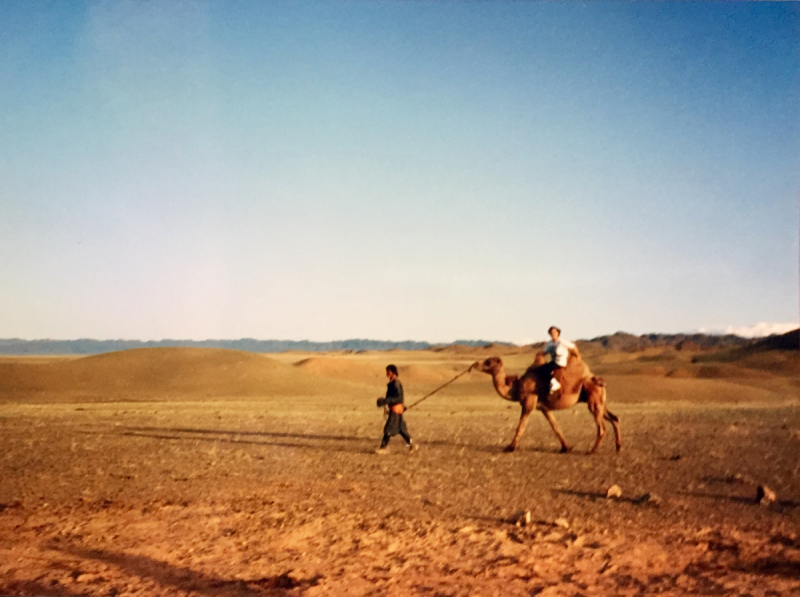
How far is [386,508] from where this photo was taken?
29.8 feet

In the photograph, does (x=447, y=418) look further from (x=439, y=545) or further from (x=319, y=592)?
(x=319, y=592)

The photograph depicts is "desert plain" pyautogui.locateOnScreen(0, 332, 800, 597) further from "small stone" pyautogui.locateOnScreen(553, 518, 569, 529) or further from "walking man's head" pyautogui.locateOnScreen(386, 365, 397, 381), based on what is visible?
"walking man's head" pyautogui.locateOnScreen(386, 365, 397, 381)

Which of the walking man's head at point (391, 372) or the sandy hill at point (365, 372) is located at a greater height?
the walking man's head at point (391, 372)

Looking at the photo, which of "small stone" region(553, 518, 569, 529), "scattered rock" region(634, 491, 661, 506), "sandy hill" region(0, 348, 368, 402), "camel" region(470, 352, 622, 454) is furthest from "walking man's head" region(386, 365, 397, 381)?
"sandy hill" region(0, 348, 368, 402)

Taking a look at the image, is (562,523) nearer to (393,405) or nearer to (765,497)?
(765,497)

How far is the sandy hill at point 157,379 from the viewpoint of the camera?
31891 millimetres

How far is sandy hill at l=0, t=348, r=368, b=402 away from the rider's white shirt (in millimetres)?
21404

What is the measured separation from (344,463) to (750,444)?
9367 mm

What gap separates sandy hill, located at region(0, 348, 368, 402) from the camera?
31.9 metres

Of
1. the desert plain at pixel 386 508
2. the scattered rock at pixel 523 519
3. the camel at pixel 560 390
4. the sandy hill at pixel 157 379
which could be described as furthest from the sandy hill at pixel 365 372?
the scattered rock at pixel 523 519

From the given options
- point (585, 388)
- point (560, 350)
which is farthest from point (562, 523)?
point (585, 388)

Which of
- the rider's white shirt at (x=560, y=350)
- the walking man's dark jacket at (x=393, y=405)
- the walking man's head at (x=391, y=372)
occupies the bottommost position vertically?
the walking man's dark jacket at (x=393, y=405)

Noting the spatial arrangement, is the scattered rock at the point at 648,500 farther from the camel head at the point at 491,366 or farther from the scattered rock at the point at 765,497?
the camel head at the point at 491,366

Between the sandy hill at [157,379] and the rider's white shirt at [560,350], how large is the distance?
21.4 m
